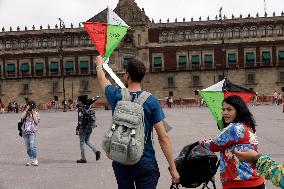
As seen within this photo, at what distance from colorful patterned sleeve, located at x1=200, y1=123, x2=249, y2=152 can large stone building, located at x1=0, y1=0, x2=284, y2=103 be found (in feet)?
175

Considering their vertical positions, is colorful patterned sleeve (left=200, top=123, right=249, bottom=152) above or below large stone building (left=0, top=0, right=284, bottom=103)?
below

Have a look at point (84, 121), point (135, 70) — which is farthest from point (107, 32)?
point (84, 121)

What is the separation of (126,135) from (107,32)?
116cm

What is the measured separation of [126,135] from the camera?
3840mm

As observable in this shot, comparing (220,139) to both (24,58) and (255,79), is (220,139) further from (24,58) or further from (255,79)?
(24,58)

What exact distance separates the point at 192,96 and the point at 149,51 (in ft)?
24.0

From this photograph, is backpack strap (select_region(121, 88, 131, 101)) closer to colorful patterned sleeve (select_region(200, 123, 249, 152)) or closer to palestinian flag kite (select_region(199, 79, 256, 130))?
colorful patterned sleeve (select_region(200, 123, 249, 152))

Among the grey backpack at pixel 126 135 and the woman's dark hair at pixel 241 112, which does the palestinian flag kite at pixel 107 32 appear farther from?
the woman's dark hair at pixel 241 112

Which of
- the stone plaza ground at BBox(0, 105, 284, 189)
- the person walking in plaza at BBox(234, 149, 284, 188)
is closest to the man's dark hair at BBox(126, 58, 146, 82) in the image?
the person walking in plaza at BBox(234, 149, 284, 188)

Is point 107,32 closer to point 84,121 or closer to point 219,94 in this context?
point 219,94

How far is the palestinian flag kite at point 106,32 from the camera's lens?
177 inches

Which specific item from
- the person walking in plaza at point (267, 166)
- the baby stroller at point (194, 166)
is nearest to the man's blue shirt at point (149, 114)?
the baby stroller at point (194, 166)

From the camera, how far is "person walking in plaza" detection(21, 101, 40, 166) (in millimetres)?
10352

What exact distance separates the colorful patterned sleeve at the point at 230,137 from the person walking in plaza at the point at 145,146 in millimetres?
401
